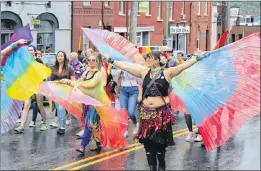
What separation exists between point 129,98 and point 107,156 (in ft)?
7.02

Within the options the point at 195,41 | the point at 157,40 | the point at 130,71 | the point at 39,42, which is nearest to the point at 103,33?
the point at 130,71

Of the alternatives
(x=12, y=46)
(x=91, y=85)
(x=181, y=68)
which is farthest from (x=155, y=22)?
(x=181, y=68)

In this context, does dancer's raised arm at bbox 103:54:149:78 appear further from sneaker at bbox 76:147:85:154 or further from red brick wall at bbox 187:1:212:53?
red brick wall at bbox 187:1:212:53

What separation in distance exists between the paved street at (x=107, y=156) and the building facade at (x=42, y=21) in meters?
14.6

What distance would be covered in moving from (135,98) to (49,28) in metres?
17.4

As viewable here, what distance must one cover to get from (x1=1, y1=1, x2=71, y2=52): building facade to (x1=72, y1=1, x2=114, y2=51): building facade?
1.36 ft

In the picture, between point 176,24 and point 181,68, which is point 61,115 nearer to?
point 181,68

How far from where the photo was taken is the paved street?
917 cm

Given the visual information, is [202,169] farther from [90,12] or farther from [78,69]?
[90,12]

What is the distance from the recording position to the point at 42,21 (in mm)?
28125

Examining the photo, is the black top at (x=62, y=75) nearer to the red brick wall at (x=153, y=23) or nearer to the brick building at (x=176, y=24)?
the brick building at (x=176, y=24)

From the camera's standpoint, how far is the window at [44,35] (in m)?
27.6

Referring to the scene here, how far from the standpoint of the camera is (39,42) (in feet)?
90.3

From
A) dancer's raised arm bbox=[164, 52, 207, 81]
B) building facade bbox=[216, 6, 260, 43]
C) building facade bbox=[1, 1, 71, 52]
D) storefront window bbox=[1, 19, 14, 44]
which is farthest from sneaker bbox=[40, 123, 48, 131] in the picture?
storefront window bbox=[1, 19, 14, 44]
